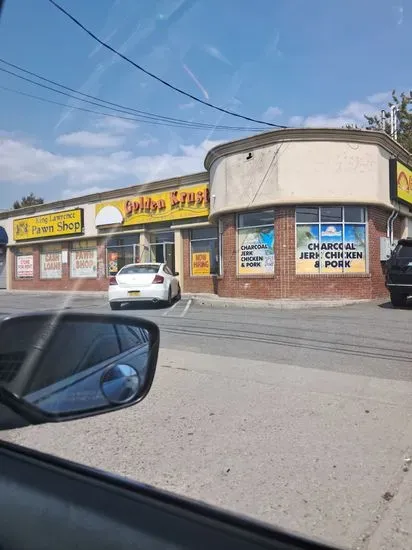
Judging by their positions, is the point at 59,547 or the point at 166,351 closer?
the point at 59,547

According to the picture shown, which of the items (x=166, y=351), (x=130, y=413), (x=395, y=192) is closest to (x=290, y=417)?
(x=130, y=413)

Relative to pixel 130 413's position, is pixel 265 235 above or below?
above

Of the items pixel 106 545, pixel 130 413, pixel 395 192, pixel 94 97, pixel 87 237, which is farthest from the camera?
pixel 395 192

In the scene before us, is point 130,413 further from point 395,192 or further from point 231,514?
point 395,192

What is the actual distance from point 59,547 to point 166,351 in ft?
18.9

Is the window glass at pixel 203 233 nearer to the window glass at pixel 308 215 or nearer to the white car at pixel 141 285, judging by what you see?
the window glass at pixel 308 215

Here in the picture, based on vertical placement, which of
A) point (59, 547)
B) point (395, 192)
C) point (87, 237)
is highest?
point (395, 192)

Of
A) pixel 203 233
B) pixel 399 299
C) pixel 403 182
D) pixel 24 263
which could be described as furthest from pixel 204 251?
pixel 24 263

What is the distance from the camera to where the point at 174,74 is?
2.21 meters

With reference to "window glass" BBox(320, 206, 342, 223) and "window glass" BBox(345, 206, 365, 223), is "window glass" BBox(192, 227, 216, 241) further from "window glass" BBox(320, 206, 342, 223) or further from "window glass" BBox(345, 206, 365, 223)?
"window glass" BBox(345, 206, 365, 223)

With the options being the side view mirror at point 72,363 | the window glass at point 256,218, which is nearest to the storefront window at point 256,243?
the window glass at point 256,218

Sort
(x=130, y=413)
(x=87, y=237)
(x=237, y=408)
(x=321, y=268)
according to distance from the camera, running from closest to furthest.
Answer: (x=130, y=413) < (x=237, y=408) < (x=87, y=237) < (x=321, y=268)

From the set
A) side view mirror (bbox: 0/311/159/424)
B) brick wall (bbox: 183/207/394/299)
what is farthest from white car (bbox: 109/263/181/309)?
brick wall (bbox: 183/207/394/299)

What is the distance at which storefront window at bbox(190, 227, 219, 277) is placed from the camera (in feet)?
63.2
